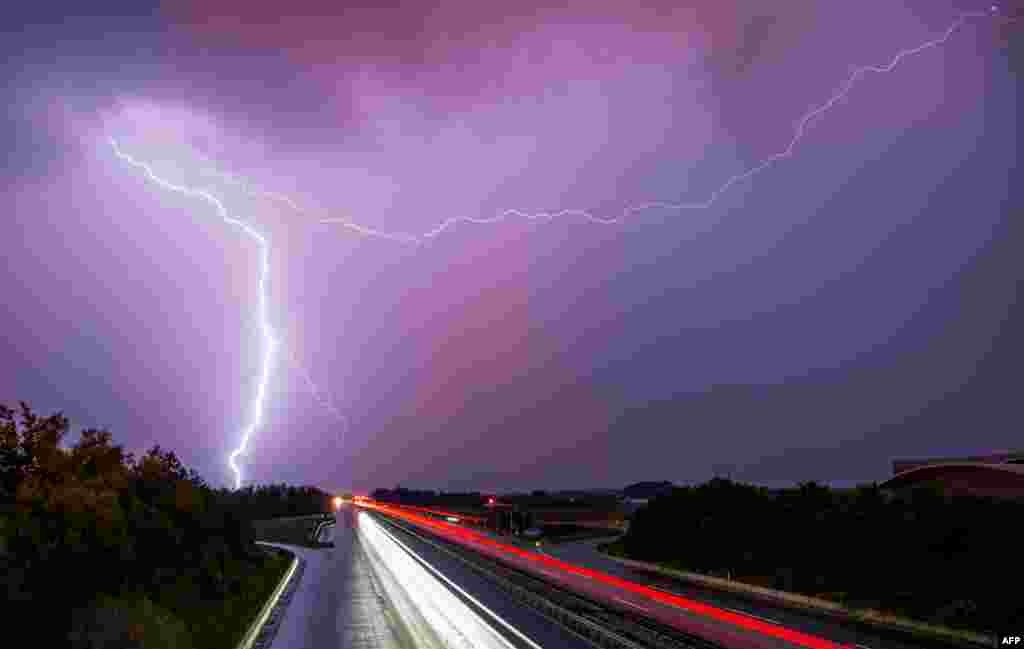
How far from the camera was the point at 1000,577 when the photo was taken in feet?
73.6

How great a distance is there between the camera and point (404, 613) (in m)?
26.8

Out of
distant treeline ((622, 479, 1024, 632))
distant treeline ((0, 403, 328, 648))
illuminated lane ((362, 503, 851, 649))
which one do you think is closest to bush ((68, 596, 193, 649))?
distant treeline ((0, 403, 328, 648))

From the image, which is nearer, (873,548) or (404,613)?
(404,613)

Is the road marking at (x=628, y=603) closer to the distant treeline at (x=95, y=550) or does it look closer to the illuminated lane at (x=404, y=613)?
the illuminated lane at (x=404, y=613)

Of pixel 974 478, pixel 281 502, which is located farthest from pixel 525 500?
pixel 974 478

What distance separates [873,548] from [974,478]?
45.2ft

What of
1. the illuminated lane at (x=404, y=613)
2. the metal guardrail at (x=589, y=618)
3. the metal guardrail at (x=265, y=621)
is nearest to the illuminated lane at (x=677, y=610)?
the metal guardrail at (x=589, y=618)

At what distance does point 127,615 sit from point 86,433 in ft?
25.6

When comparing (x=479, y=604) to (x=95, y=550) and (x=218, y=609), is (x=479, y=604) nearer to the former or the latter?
(x=218, y=609)

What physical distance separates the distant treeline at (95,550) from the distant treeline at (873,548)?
64.5 feet

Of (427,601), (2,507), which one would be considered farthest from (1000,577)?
(2,507)

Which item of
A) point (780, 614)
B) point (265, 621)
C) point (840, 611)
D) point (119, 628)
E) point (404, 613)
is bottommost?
point (265, 621)

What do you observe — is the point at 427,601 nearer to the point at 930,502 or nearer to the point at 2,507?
the point at 2,507

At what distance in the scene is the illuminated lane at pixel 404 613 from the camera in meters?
21.7
